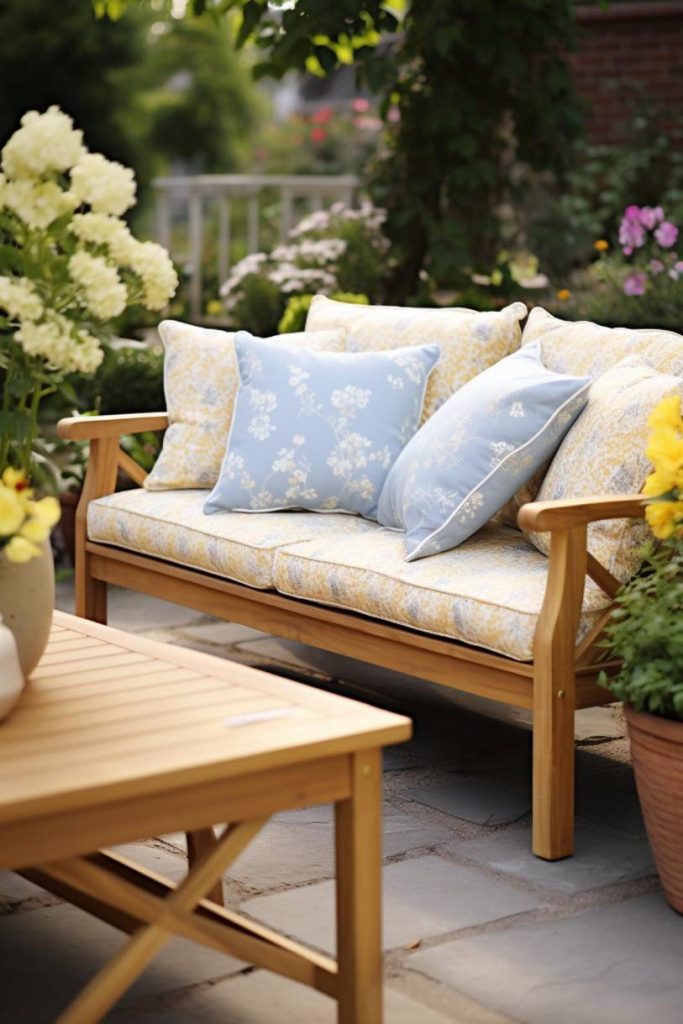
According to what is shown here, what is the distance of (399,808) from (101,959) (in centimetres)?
89

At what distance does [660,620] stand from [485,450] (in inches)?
29.4

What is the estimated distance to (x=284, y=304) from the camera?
6.95 m

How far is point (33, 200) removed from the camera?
224cm

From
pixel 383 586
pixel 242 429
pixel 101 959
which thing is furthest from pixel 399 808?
pixel 242 429

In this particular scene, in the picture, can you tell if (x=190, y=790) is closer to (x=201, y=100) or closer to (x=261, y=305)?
(x=261, y=305)

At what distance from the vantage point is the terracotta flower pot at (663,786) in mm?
2617

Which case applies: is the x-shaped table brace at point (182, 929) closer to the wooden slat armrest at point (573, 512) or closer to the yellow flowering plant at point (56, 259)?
the yellow flowering plant at point (56, 259)

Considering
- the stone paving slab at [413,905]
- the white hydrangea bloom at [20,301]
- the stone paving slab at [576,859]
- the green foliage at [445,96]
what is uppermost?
the green foliage at [445,96]

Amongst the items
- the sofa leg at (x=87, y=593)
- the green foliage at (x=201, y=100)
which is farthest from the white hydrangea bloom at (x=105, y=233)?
the green foliage at (x=201, y=100)

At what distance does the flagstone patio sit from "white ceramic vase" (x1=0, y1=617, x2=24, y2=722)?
0.53 metres

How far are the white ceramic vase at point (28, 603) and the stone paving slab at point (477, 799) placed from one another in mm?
1187

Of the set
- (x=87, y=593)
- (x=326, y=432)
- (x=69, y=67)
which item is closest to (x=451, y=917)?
(x=326, y=432)

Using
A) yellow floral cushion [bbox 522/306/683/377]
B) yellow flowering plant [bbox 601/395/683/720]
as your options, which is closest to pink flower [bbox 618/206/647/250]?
yellow floral cushion [bbox 522/306/683/377]

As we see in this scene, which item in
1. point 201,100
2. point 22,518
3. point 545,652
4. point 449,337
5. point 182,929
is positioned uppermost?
point 201,100
